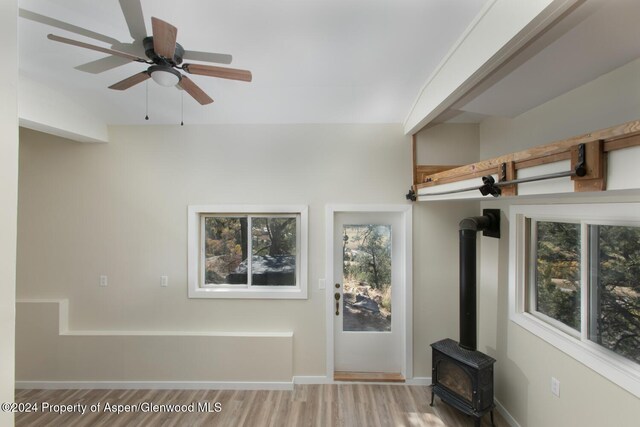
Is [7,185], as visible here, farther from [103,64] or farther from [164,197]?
[164,197]

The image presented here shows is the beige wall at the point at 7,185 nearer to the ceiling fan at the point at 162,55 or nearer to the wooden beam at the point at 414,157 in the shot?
the ceiling fan at the point at 162,55

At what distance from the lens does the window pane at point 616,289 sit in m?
1.52

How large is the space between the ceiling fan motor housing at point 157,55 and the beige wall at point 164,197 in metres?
1.45

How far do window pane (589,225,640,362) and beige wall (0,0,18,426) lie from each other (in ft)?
9.34

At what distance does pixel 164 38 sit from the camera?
123cm

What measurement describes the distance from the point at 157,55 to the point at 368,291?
2.78m

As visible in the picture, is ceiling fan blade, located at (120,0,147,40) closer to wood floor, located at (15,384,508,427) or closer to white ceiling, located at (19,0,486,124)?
white ceiling, located at (19,0,486,124)

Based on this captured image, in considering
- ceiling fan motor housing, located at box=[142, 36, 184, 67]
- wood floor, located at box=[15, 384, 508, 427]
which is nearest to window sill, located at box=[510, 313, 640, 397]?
wood floor, located at box=[15, 384, 508, 427]

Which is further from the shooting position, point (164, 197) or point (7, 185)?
point (164, 197)

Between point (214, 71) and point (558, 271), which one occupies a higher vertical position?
point (214, 71)

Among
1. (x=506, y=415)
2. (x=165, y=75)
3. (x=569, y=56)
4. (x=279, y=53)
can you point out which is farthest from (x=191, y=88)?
(x=506, y=415)

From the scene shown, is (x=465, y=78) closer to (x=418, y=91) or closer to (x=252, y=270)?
(x=418, y=91)

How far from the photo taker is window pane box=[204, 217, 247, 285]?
119 inches

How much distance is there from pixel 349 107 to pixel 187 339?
299 centimetres
